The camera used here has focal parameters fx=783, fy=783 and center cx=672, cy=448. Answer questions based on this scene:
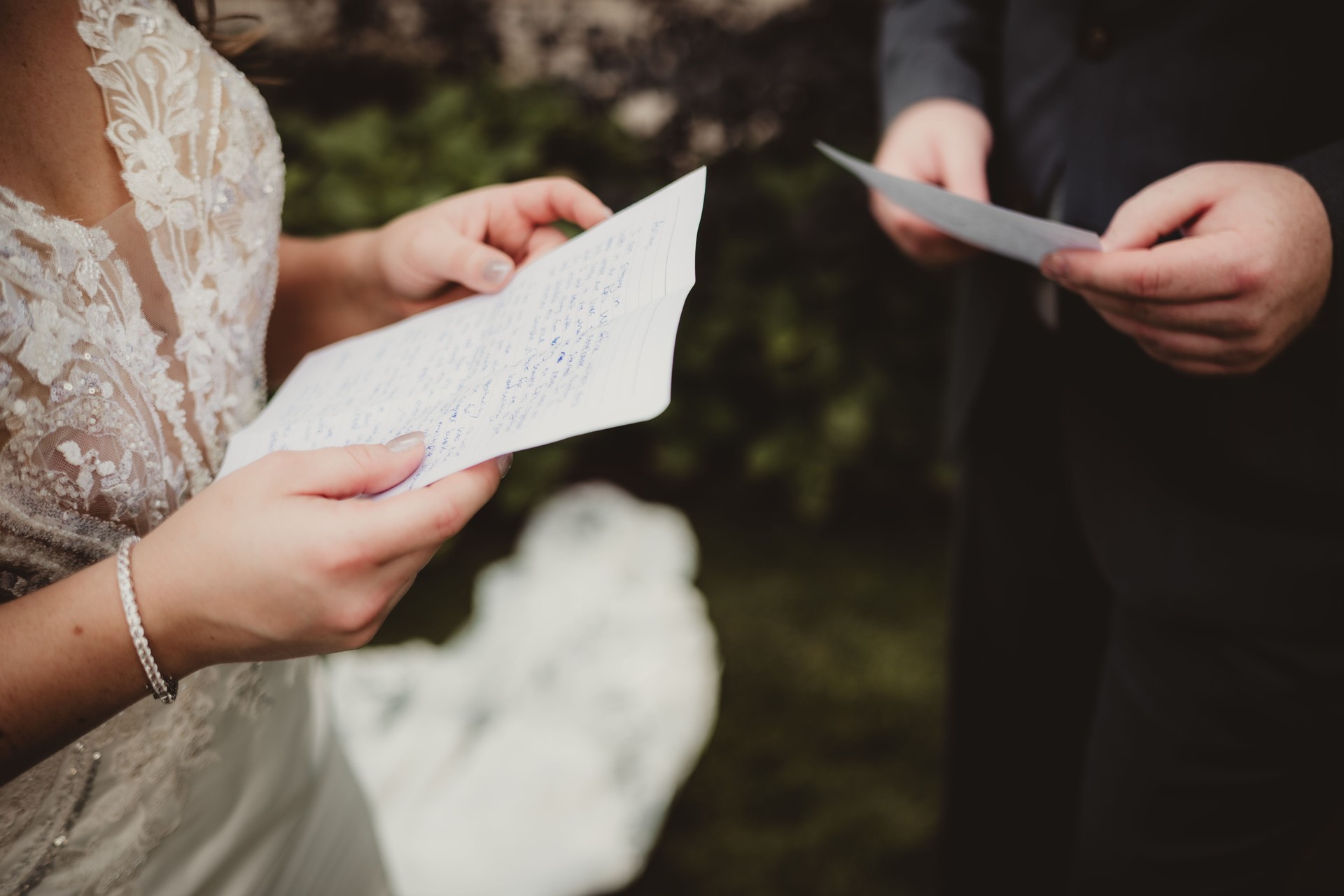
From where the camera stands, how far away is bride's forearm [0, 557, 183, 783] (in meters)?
0.72

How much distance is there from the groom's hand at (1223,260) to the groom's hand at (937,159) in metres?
0.33

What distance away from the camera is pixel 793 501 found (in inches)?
126

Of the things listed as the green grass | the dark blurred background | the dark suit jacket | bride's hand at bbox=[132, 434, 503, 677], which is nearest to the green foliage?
the dark blurred background

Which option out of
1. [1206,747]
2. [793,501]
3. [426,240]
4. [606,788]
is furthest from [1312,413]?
[793,501]

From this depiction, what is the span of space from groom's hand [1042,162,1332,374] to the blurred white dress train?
1759 millimetres

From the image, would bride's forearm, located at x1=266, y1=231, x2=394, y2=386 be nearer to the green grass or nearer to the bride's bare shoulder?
the bride's bare shoulder

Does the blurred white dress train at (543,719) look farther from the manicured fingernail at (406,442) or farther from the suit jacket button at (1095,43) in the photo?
the suit jacket button at (1095,43)

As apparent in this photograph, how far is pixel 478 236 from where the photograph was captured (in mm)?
1073

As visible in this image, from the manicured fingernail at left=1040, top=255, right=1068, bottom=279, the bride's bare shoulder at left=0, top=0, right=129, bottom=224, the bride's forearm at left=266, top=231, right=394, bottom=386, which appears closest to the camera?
the bride's bare shoulder at left=0, top=0, right=129, bottom=224

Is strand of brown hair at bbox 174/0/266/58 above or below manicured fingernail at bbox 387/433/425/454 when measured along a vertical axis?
above

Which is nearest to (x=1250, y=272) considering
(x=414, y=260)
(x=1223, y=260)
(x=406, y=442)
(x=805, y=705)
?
(x=1223, y=260)

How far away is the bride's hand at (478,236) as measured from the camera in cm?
101

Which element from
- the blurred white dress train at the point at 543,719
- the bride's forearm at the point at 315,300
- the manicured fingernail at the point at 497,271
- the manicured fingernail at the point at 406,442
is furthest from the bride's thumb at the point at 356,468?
the blurred white dress train at the point at 543,719

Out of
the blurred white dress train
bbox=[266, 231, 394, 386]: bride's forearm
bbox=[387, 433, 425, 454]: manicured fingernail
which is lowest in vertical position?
the blurred white dress train
